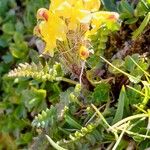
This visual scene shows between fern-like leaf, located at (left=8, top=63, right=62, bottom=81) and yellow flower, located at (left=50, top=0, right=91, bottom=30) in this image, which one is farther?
fern-like leaf, located at (left=8, top=63, right=62, bottom=81)

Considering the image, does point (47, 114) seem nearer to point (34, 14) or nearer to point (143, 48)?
point (143, 48)

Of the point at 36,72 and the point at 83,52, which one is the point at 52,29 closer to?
the point at 83,52

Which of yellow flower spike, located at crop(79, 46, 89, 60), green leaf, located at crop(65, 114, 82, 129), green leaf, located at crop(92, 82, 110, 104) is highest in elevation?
yellow flower spike, located at crop(79, 46, 89, 60)

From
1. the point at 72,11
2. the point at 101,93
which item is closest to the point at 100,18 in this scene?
the point at 72,11

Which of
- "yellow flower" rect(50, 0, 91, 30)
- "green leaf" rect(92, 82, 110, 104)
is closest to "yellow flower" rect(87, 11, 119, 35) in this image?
"yellow flower" rect(50, 0, 91, 30)

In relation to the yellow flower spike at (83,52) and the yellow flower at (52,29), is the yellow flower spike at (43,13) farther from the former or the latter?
the yellow flower spike at (83,52)

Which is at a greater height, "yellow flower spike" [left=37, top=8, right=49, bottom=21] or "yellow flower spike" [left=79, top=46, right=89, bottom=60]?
"yellow flower spike" [left=37, top=8, right=49, bottom=21]

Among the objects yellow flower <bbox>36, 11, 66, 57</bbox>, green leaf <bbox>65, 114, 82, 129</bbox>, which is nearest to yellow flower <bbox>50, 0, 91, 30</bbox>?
yellow flower <bbox>36, 11, 66, 57</bbox>

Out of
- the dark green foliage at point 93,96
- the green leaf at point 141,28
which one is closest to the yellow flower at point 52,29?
the dark green foliage at point 93,96

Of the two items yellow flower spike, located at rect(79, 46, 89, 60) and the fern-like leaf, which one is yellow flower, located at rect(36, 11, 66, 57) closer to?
yellow flower spike, located at rect(79, 46, 89, 60)

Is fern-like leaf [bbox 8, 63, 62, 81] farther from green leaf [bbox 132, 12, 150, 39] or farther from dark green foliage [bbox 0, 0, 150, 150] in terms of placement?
green leaf [bbox 132, 12, 150, 39]
